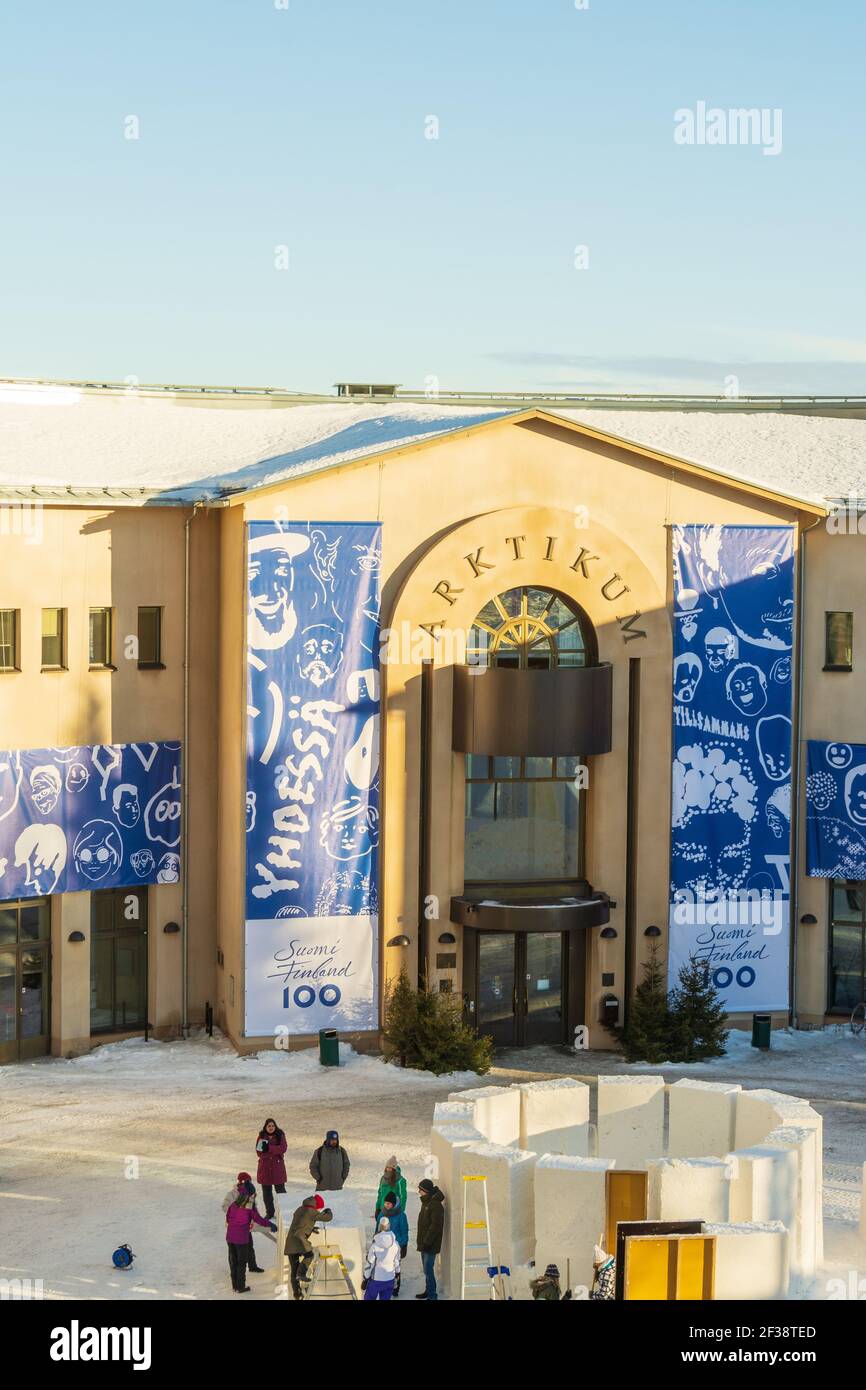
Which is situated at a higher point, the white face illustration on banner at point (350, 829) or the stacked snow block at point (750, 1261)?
the white face illustration on banner at point (350, 829)

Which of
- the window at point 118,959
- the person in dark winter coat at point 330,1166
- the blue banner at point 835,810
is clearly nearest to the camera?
the person in dark winter coat at point 330,1166

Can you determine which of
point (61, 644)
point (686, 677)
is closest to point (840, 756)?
point (686, 677)

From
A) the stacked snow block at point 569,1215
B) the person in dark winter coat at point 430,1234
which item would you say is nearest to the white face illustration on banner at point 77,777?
the person in dark winter coat at point 430,1234

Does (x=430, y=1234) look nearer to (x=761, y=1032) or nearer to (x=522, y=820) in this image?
(x=522, y=820)

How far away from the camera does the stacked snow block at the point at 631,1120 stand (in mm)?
26750

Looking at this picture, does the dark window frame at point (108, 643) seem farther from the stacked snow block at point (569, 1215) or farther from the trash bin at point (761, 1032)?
the stacked snow block at point (569, 1215)

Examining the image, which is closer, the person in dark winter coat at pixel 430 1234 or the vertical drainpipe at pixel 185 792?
the person in dark winter coat at pixel 430 1234

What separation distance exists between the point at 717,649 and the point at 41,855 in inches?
551

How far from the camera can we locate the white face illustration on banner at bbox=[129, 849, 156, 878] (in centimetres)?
3472

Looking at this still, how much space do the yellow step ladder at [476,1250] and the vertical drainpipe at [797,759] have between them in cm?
1494

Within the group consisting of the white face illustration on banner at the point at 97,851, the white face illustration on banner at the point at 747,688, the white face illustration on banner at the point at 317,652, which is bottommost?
the white face illustration on banner at the point at 97,851

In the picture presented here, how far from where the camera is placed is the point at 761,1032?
35.2 m

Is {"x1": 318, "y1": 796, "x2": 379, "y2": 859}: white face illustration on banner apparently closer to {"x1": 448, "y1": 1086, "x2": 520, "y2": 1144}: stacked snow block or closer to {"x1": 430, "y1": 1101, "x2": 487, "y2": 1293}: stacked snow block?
{"x1": 448, "y1": 1086, "x2": 520, "y2": 1144}: stacked snow block

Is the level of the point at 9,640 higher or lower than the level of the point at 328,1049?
higher
